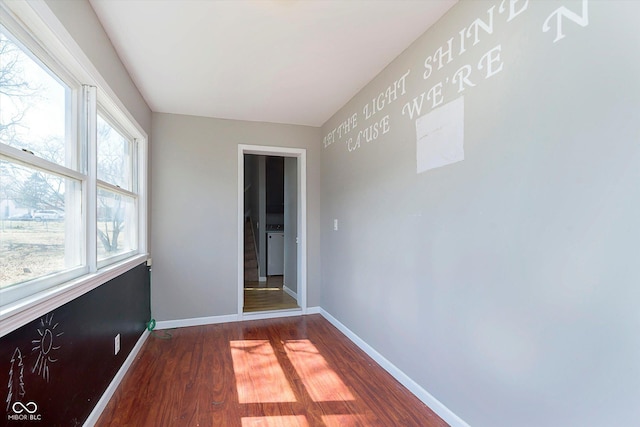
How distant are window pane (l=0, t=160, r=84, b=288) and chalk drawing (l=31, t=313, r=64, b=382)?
0.71ft

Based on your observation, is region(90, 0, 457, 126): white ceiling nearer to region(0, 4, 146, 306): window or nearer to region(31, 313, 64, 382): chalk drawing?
region(0, 4, 146, 306): window

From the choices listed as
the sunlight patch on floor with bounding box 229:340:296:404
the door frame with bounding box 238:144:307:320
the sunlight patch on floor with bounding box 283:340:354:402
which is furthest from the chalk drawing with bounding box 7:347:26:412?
the door frame with bounding box 238:144:307:320

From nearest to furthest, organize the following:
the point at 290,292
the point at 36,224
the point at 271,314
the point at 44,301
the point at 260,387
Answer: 1. the point at 44,301
2. the point at 36,224
3. the point at 260,387
4. the point at 271,314
5. the point at 290,292

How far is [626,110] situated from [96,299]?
275cm

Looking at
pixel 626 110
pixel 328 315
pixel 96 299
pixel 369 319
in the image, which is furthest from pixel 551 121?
pixel 328 315

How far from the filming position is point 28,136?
133cm

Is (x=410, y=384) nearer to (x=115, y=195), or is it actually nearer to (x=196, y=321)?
(x=196, y=321)

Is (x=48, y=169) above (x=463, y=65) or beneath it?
beneath

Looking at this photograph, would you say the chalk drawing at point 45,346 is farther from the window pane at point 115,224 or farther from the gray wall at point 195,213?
the gray wall at point 195,213

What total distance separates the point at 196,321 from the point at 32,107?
2.89 m

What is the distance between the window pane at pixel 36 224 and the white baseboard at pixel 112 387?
3.00 ft

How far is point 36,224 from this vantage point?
4.66 feet

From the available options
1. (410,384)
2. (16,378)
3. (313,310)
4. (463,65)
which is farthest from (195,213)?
(463,65)

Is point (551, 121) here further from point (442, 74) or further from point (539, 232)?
point (442, 74)
